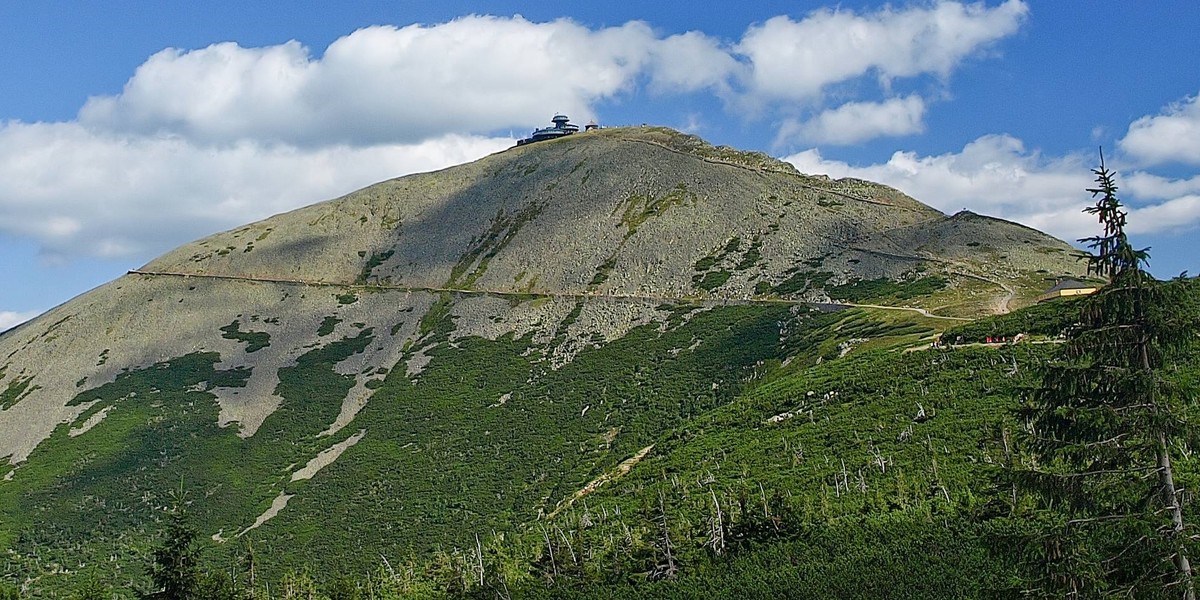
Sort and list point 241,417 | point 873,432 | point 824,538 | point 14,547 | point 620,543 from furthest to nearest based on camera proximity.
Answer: point 241,417, point 14,547, point 873,432, point 620,543, point 824,538

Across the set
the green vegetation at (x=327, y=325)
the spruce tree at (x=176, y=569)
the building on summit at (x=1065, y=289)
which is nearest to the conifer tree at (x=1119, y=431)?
the spruce tree at (x=176, y=569)

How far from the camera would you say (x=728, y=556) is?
173 feet

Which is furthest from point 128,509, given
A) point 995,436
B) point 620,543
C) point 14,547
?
point 995,436

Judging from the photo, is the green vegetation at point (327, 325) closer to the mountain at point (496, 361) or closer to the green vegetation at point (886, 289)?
the mountain at point (496, 361)

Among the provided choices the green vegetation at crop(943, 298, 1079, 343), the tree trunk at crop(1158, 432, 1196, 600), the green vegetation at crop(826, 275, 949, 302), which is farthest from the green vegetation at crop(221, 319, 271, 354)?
the tree trunk at crop(1158, 432, 1196, 600)

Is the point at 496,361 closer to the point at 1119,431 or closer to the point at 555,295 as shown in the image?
the point at 555,295

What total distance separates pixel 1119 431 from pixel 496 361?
4620 inches

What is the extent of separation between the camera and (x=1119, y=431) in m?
17.2

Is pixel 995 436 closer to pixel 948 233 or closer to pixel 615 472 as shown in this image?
pixel 615 472

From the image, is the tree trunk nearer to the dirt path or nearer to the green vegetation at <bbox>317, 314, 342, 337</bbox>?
the dirt path

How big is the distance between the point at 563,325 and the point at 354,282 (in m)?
50.5

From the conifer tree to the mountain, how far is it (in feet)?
112

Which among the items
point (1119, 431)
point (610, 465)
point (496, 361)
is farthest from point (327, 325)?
point (1119, 431)

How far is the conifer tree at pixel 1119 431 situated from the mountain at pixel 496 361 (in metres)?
34.3
